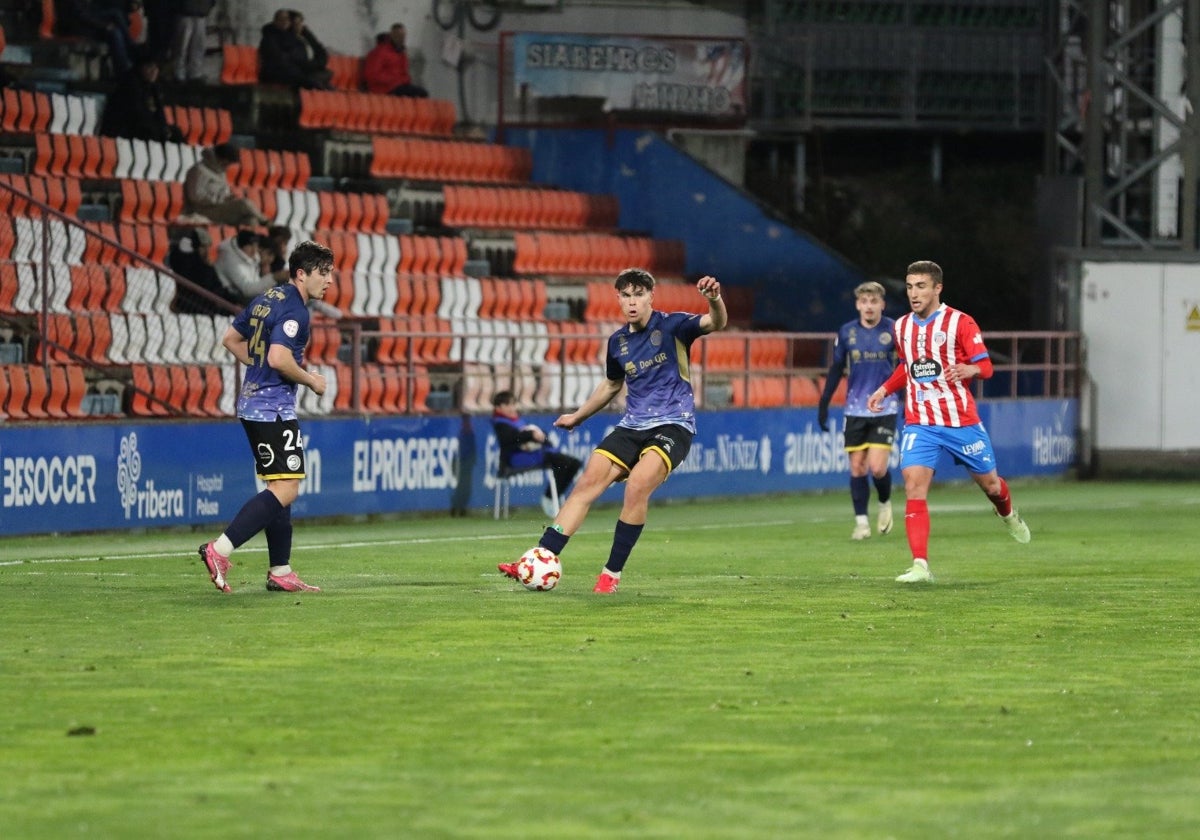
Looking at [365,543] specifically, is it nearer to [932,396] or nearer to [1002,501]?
[1002,501]

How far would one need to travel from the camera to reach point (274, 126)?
94.9ft

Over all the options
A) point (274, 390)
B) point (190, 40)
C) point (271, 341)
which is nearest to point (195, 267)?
point (190, 40)

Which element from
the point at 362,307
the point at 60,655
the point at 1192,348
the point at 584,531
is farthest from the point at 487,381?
the point at 60,655


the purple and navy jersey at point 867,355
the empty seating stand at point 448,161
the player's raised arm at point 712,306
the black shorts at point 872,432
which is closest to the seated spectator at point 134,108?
the empty seating stand at point 448,161

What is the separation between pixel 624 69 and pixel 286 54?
563 cm

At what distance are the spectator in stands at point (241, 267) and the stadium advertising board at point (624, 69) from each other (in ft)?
32.7

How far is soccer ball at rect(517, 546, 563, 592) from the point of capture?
44.2ft

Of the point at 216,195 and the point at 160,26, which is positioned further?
the point at 160,26

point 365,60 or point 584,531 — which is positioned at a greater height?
point 365,60

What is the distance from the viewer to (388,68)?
1221 inches

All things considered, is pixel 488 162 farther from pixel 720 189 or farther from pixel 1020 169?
pixel 1020 169

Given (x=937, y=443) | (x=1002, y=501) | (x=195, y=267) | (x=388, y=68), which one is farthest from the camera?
(x=388, y=68)

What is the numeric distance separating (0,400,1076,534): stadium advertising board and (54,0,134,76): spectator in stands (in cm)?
678

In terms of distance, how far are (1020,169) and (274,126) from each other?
14.9 meters
